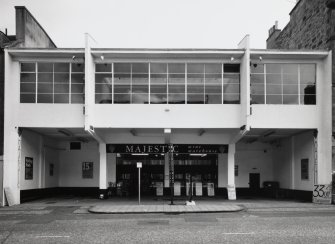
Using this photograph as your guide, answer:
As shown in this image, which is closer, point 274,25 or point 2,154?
point 2,154

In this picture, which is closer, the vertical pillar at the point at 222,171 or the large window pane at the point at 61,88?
the large window pane at the point at 61,88

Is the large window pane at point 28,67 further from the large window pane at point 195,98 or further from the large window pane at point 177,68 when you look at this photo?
the large window pane at point 195,98

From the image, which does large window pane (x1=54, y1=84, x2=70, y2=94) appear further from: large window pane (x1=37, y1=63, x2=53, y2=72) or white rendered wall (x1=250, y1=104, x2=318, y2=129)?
white rendered wall (x1=250, y1=104, x2=318, y2=129)

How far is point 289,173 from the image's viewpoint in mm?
30969

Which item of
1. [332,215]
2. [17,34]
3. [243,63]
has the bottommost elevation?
[332,215]

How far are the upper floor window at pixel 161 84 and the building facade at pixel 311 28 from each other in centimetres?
590

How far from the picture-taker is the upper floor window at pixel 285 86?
26.9 metres

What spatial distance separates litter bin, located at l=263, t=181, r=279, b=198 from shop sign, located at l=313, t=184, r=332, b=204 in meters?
6.14

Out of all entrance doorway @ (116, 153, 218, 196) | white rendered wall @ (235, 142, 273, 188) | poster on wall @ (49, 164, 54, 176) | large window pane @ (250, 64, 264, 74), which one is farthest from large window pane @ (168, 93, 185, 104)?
poster on wall @ (49, 164, 54, 176)

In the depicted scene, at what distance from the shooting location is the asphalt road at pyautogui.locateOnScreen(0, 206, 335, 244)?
13.5 meters

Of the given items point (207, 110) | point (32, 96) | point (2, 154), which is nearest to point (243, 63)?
point (207, 110)

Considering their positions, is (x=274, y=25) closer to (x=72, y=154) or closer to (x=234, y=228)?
(x=72, y=154)

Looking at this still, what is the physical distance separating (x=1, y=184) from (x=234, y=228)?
577 inches

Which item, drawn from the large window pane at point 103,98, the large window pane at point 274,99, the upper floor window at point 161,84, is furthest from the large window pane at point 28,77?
the large window pane at point 274,99
